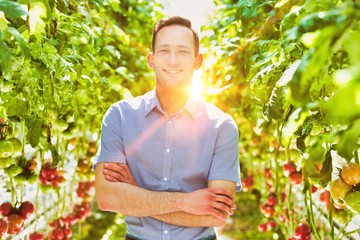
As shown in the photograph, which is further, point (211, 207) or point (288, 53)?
point (211, 207)

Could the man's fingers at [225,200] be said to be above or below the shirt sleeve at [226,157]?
below

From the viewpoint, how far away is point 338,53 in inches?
29.5

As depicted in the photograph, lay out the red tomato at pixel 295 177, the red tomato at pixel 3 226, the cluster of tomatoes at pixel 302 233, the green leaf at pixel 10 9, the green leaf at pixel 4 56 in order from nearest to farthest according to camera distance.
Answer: the green leaf at pixel 4 56 < the green leaf at pixel 10 9 < the red tomato at pixel 3 226 < the cluster of tomatoes at pixel 302 233 < the red tomato at pixel 295 177

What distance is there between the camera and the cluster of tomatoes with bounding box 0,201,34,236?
205 centimetres

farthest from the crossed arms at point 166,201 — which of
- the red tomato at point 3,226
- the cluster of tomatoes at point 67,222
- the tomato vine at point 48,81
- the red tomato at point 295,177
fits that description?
the cluster of tomatoes at point 67,222

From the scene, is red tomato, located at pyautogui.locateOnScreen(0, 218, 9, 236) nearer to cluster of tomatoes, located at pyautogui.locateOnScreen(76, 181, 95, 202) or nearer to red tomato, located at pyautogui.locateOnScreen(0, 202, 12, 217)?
red tomato, located at pyautogui.locateOnScreen(0, 202, 12, 217)

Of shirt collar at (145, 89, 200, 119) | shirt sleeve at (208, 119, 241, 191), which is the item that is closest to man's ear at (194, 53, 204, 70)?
shirt collar at (145, 89, 200, 119)

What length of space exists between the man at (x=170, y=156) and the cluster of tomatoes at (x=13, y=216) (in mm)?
687

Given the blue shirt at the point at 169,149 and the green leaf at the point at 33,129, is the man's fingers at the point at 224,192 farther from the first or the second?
the green leaf at the point at 33,129

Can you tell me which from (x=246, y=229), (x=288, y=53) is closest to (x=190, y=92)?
(x=288, y=53)

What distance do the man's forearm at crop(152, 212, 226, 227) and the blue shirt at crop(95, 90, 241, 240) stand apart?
0.04 meters

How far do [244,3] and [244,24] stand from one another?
16cm

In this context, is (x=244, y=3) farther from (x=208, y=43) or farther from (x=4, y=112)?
(x=208, y=43)

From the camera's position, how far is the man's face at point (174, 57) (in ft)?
5.08
